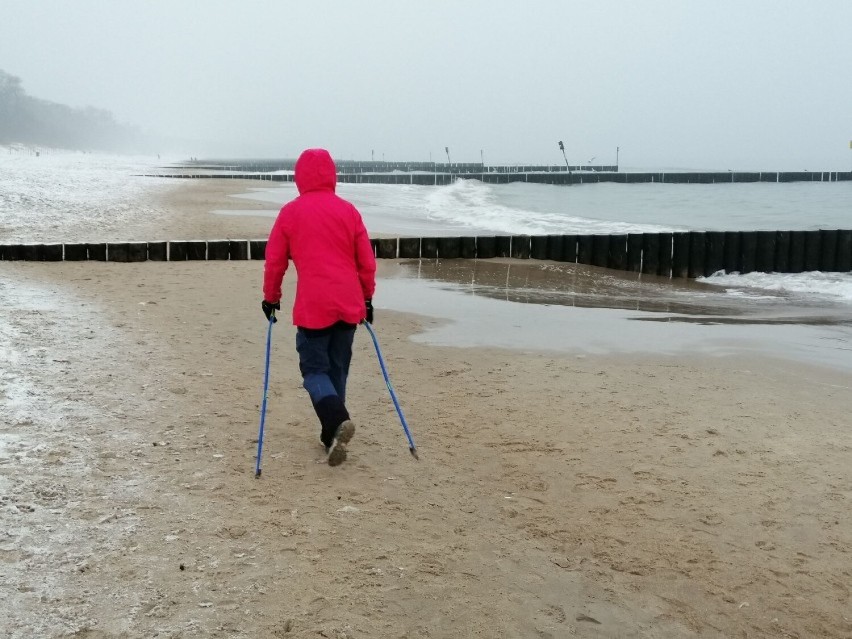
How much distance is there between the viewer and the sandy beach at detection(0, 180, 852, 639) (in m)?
3.52

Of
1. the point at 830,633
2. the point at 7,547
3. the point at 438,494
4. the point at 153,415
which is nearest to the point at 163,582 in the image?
the point at 7,547

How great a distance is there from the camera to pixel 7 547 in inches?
151

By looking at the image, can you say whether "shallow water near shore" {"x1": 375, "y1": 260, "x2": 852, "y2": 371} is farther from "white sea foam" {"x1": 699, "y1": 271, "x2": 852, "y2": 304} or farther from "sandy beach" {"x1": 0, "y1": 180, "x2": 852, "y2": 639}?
"sandy beach" {"x1": 0, "y1": 180, "x2": 852, "y2": 639}

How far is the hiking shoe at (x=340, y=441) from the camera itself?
16.6ft

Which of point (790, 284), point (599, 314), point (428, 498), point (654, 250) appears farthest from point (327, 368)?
point (790, 284)

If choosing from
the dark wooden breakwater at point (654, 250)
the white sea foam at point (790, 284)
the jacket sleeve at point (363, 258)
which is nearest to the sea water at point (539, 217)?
the white sea foam at point (790, 284)

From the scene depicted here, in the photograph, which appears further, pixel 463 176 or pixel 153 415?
pixel 463 176

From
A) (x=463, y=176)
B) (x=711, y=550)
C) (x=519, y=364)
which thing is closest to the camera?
(x=711, y=550)

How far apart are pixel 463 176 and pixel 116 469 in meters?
92.1

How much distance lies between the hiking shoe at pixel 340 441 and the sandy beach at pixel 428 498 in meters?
0.11

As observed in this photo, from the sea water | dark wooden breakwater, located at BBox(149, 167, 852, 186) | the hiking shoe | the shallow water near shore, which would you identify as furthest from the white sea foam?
dark wooden breakwater, located at BBox(149, 167, 852, 186)

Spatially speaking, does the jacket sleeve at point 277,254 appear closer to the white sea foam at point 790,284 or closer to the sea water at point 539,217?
the white sea foam at point 790,284

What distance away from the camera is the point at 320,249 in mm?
5117

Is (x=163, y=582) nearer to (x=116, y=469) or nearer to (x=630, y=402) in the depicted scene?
(x=116, y=469)
